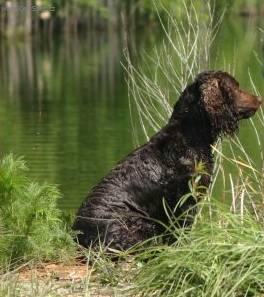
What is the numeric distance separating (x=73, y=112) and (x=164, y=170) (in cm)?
1914

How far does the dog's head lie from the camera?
9703mm

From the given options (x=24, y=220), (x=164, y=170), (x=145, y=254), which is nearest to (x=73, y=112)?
(x=164, y=170)

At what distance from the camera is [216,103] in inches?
384

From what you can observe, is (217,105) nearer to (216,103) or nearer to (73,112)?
(216,103)

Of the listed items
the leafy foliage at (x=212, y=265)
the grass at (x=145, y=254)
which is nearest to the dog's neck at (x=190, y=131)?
the grass at (x=145, y=254)

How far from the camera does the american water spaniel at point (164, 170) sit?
938cm

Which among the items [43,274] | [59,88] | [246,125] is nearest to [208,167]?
[43,274]

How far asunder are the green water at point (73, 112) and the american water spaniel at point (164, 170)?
54cm

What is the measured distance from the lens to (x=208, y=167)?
31.9 ft

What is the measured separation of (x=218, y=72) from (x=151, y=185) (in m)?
1.15

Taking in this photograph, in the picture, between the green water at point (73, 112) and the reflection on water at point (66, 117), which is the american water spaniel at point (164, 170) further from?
the reflection on water at point (66, 117)

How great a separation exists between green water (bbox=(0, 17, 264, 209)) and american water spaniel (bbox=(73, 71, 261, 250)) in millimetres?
542

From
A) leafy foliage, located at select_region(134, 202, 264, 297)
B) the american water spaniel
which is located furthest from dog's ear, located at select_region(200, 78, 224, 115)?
leafy foliage, located at select_region(134, 202, 264, 297)

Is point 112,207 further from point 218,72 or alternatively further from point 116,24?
point 116,24
